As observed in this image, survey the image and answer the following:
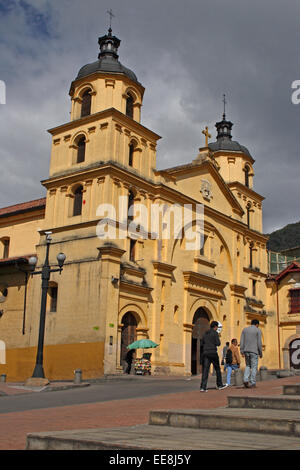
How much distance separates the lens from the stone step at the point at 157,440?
532 cm

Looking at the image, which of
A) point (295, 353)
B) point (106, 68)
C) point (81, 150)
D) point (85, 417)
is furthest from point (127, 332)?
point (85, 417)

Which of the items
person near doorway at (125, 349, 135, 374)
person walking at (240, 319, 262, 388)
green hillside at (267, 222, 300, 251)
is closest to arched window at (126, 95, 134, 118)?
person near doorway at (125, 349, 135, 374)

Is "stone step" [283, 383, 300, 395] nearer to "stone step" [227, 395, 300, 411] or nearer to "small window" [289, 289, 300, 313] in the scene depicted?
"stone step" [227, 395, 300, 411]

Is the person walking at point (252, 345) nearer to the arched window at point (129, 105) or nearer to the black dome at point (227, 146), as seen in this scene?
the arched window at point (129, 105)

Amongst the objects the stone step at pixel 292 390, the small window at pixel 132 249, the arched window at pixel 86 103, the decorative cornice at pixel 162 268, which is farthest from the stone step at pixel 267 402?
the arched window at pixel 86 103

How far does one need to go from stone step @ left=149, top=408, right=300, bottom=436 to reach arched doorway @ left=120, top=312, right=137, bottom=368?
67.2ft

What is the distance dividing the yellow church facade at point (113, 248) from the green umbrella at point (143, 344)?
685 millimetres

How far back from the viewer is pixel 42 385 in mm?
20391

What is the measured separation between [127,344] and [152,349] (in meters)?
1.61

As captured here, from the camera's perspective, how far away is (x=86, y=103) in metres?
32.6

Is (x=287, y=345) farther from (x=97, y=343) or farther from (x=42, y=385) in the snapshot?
(x=42, y=385)

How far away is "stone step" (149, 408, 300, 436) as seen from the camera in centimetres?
666

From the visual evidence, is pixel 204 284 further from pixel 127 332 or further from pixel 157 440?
pixel 157 440
